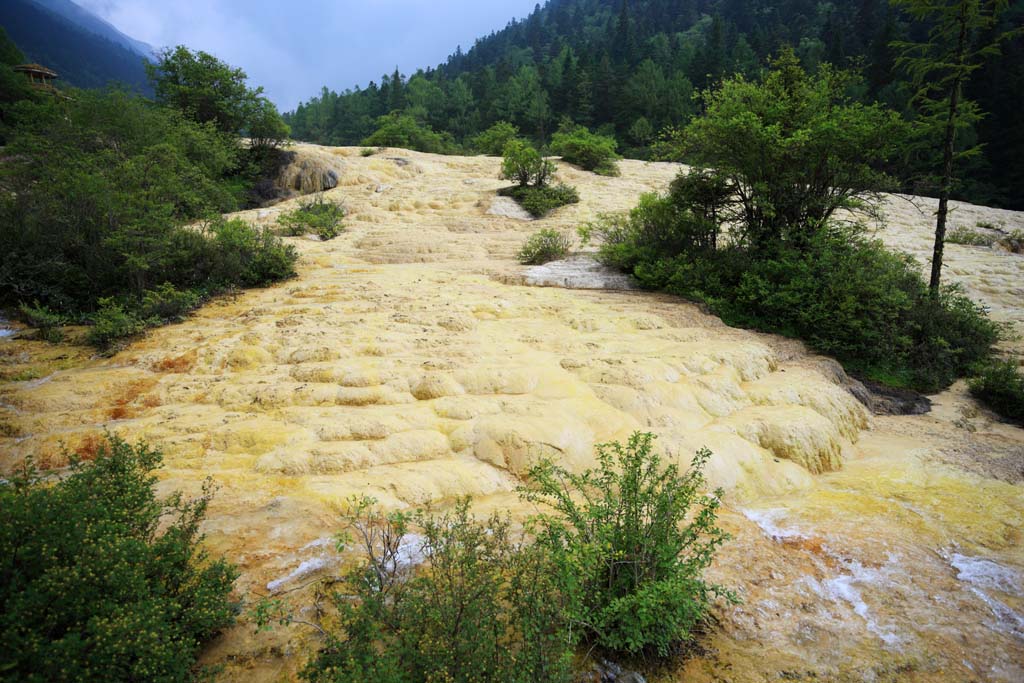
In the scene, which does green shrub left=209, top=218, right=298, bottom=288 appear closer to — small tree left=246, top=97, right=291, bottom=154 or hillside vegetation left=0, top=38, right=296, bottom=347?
hillside vegetation left=0, top=38, right=296, bottom=347

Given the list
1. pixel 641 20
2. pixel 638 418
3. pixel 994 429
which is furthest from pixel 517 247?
pixel 641 20

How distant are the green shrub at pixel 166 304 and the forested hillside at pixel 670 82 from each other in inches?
1099

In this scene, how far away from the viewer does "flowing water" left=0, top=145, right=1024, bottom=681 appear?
3404 mm

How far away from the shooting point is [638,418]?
5.81 metres

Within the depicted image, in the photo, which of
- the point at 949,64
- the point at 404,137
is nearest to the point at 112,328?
the point at 949,64

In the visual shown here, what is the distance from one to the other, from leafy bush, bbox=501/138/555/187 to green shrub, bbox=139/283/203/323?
40.8 ft

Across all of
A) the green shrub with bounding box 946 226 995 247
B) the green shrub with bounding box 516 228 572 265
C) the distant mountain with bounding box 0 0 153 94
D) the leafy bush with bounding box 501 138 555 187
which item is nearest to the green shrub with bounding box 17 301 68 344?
the green shrub with bounding box 516 228 572 265

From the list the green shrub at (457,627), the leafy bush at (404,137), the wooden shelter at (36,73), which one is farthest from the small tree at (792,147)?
the wooden shelter at (36,73)

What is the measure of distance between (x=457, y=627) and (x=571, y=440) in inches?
114

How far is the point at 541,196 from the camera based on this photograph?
56.5ft

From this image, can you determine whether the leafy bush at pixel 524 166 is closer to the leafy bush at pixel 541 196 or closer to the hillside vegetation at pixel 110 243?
the leafy bush at pixel 541 196

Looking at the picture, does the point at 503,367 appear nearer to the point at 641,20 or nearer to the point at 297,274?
the point at 297,274

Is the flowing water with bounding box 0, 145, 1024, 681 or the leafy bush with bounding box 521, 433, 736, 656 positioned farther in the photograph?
the flowing water with bounding box 0, 145, 1024, 681

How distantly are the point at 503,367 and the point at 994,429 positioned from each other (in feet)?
A: 24.3
